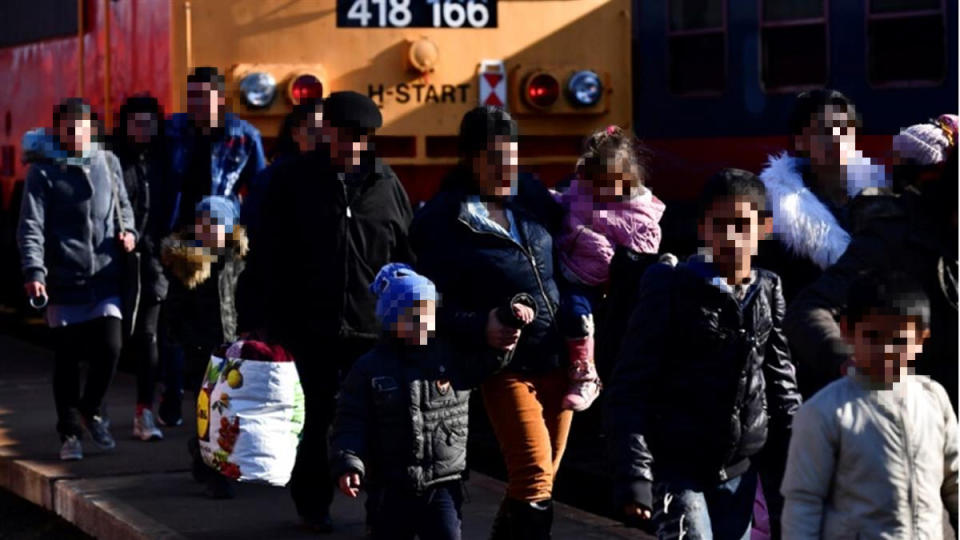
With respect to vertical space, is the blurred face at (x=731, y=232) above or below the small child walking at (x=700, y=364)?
above

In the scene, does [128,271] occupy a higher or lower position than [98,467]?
higher

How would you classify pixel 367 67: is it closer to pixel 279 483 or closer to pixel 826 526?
pixel 279 483

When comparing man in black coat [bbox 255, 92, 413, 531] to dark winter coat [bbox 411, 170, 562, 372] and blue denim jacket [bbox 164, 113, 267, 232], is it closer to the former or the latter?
dark winter coat [bbox 411, 170, 562, 372]

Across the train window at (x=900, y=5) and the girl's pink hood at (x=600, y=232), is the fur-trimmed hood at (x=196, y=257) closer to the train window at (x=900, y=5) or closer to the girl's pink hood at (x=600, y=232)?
the girl's pink hood at (x=600, y=232)

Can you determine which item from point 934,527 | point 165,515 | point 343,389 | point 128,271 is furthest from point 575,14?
point 934,527

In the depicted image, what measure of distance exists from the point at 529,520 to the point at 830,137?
1520 mm

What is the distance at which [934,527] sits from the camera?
4555mm

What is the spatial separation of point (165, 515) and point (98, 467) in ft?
4.14

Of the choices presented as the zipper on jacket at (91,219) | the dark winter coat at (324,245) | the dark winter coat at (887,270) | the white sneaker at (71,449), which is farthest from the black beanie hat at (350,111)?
the white sneaker at (71,449)

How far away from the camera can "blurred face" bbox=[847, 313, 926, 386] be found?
14.7 feet

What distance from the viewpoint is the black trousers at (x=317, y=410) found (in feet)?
25.2

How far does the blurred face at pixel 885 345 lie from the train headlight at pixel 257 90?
7.69 m

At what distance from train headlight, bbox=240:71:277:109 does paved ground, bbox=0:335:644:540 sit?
2000mm

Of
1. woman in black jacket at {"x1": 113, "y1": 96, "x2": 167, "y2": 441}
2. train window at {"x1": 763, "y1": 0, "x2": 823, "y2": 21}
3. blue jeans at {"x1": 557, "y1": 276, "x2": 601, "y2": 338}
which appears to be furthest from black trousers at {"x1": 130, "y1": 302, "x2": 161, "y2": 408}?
train window at {"x1": 763, "y1": 0, "x2": 823, "y2": 21}
